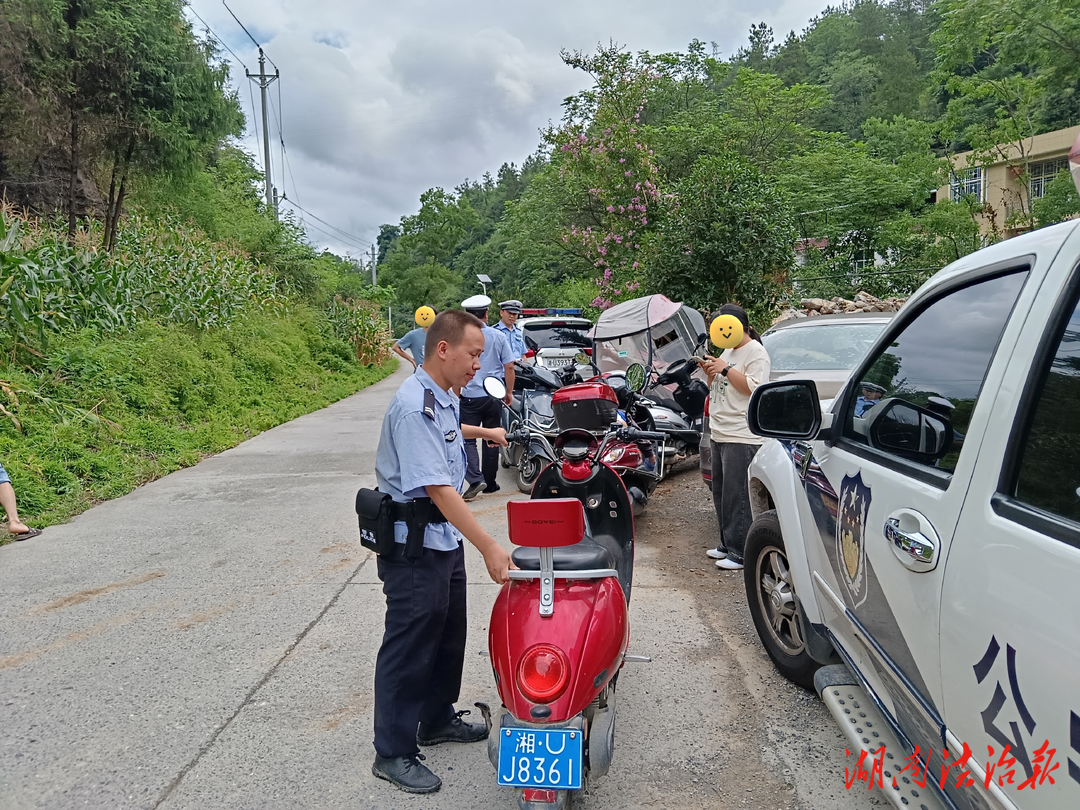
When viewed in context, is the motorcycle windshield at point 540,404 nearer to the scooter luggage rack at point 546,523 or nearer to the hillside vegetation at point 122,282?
the hillside vegetation at point 122,282

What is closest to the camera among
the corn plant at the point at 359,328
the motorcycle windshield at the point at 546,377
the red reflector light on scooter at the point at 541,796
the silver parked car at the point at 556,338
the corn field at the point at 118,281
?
the red reflector light on scooter at the point at 541,796

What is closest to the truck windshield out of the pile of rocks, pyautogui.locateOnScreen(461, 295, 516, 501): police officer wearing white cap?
the pile of rocks

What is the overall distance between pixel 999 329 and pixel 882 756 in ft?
4.26

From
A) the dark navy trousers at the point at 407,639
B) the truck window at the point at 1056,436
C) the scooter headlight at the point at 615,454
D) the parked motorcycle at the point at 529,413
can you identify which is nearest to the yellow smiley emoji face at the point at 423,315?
the parked motorcycle at the point at 529,413

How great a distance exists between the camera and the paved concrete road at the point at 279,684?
2.83m

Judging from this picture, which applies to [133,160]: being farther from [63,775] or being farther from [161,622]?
[63,775]

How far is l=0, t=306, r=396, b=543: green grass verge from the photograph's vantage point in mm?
7277

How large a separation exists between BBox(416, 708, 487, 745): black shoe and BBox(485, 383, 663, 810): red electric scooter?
0.70m

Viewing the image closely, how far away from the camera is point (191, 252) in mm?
14773

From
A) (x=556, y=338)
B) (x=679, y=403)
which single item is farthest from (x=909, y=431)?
(x=556, y=338)

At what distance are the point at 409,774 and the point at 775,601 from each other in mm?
1836

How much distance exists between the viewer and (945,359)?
2.19m

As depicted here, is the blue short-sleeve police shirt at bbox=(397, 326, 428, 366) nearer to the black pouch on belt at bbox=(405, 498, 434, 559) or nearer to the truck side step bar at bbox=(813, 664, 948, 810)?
the black pouch on belt at bbox=(405, 498, 434, 559)

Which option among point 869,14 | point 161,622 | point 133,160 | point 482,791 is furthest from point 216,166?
point 869,14
